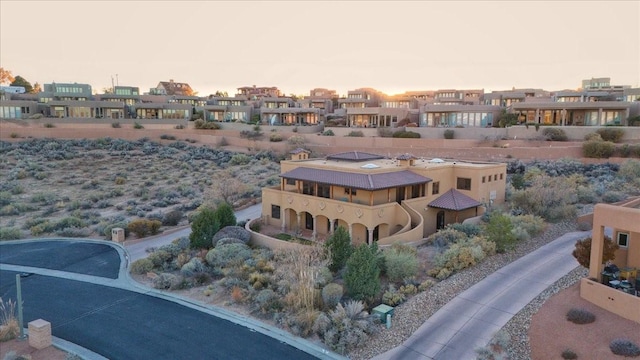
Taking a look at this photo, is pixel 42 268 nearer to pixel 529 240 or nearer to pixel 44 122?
pixel 529 240

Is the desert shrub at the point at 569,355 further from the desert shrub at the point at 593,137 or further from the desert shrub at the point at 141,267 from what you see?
the desert shrub at the point at 593,137

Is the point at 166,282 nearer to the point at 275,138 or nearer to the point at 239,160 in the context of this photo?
the point at 239,160

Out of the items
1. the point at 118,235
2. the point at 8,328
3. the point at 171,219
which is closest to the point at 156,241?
the point at 118,235

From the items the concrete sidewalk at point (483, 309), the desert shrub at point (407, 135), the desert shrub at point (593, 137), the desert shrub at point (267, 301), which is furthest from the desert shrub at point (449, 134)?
the desert shrub at point (267, 301)

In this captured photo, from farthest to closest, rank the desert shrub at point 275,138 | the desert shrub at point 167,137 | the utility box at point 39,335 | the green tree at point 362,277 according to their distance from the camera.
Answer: the desert shrub at point 167,137 → the desert shrub at point 275,138 → the green tree at point 362,277 → the utility box at point 39,335

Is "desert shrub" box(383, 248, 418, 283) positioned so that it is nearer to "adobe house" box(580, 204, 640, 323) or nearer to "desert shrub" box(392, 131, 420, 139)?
"adobe house" box(580, 204, 640, 323)

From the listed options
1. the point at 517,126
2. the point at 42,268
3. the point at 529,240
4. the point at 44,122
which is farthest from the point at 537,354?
the point at 44,122
